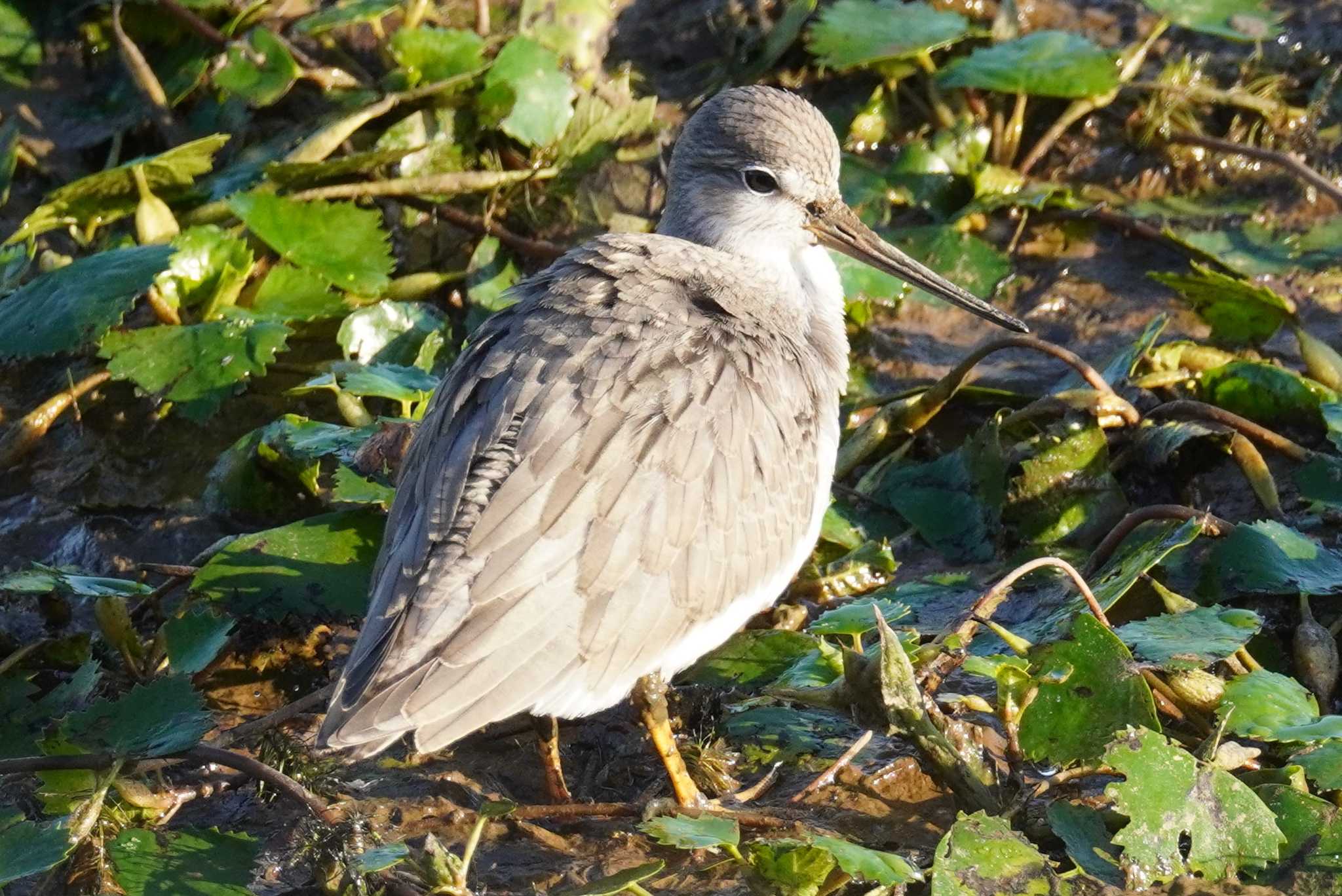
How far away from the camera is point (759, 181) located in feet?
16.5

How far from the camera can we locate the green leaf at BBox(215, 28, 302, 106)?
20.9 feet

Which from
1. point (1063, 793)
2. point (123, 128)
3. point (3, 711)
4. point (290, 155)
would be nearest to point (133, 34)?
point (123, 128)

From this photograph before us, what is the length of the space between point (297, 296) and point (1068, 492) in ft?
9.41

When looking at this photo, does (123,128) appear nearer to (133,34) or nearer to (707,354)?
(133,34)

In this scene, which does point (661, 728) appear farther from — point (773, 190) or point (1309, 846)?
point (773, 190)

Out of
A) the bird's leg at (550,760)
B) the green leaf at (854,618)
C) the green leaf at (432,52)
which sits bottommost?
the bird's leg at (550,760)

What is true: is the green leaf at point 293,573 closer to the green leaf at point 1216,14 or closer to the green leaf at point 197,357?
the green leaf at point 197,357

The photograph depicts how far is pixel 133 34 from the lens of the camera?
274 inches

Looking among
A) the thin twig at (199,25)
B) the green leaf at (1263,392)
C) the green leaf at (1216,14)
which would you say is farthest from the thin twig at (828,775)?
the thin twig at (199,25)

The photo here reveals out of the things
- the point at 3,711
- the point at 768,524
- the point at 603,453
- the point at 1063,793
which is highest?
the point at 603,453

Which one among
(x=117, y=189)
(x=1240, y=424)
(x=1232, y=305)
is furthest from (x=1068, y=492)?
(x=117, y=189)

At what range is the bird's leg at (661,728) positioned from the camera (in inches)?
161

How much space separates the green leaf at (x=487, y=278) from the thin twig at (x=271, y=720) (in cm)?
198

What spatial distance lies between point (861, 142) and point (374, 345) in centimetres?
233
